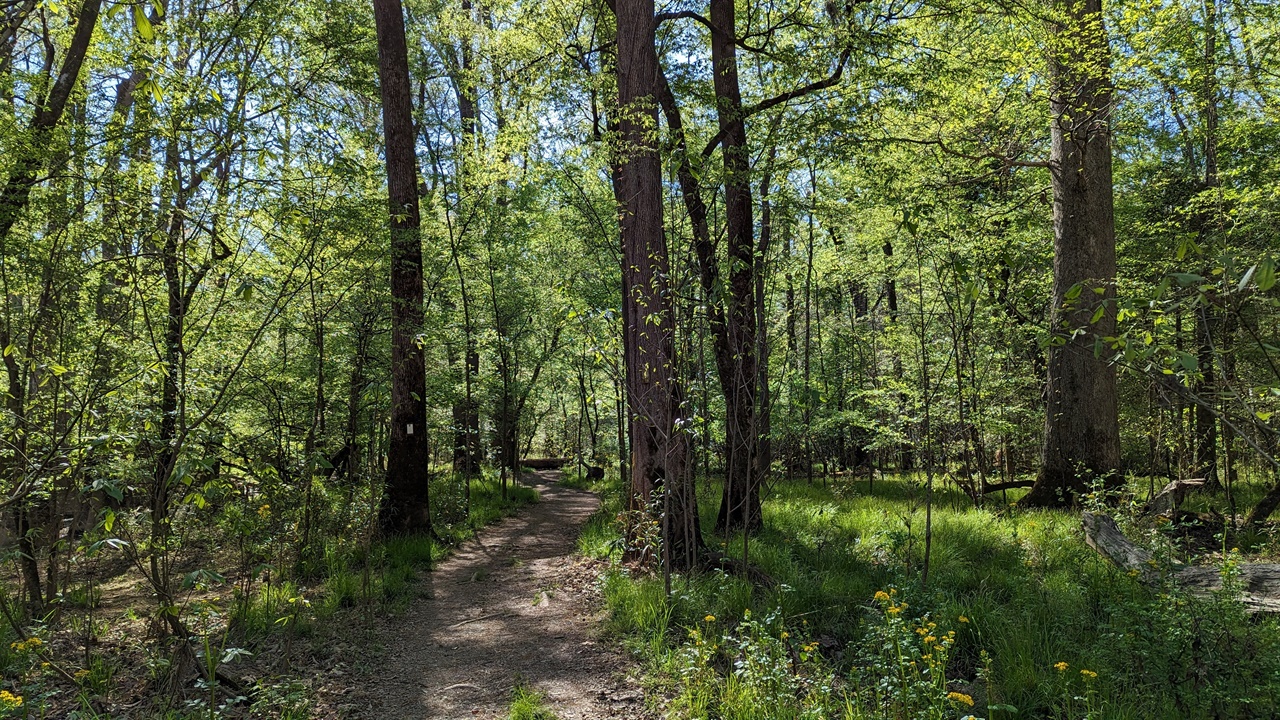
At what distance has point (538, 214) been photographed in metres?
11.2

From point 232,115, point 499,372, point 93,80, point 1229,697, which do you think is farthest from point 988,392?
point 93,80

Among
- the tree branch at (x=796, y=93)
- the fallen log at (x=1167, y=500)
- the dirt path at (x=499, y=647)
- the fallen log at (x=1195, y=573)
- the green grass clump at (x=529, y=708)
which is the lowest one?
the dirt path at (x=499, y=647)

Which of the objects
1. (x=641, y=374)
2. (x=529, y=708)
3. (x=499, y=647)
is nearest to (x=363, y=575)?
(x=499, y=647)

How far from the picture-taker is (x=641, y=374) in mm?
5578

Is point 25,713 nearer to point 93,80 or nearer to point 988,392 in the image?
point 93,80

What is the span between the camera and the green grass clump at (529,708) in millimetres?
3391

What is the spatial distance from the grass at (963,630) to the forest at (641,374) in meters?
0.04

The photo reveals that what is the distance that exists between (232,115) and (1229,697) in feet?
20.3

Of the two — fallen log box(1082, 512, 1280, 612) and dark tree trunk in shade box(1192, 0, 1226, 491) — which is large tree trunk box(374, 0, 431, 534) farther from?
dark tree trunk in shade box(1192, 0, 1226, 491)

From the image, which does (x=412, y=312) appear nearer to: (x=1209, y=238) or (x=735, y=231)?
(x=735, y=231)

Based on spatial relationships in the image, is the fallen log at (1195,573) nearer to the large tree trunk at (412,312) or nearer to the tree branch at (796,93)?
the tree branch at (796,93)

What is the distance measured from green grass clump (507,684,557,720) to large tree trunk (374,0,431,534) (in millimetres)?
4530

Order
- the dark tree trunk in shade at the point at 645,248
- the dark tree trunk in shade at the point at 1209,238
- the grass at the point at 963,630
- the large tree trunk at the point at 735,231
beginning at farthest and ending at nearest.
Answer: the dark tree trunk in shade at the point at 1209,238
the large tree trunk at the point at 735,231
the dark tree trunk in shade at the point at 645,248
the grass at the point at 963,630

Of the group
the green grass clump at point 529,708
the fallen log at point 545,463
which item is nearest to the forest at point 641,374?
the green grass clump at point 529,708
